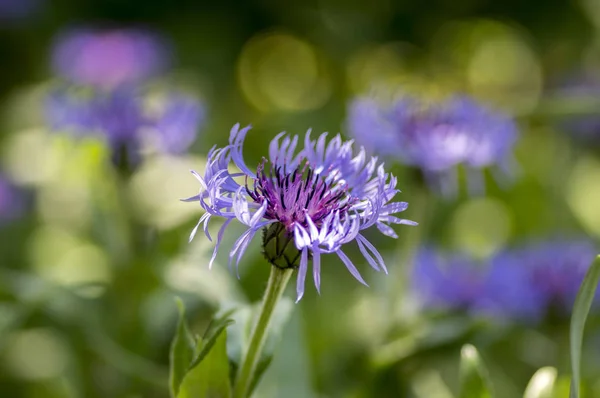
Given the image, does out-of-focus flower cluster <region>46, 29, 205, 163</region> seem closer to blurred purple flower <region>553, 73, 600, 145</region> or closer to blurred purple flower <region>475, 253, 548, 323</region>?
blurred purple flower <region>475, 253, 548, 323</region>

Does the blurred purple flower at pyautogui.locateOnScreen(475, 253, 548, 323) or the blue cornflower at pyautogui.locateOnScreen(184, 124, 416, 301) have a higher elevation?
the blue cornflower at pyautogui.locateOnScreen(184, 124, 416, 301)

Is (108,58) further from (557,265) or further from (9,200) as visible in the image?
(557,265)

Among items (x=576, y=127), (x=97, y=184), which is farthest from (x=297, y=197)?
(x=576, y=127)

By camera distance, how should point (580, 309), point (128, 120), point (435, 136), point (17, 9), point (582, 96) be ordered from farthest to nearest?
point (17, 9)
point (582, 96)
point (128, 120)
point (435, 136)
point (580, 309)

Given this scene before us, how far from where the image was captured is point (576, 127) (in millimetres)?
1482

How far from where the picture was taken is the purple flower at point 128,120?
0.90m

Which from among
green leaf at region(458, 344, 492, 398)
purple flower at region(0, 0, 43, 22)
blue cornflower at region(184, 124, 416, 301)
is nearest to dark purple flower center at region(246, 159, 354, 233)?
blue cornflower at region(184, 124, 416, 301)

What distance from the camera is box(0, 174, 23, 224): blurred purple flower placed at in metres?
1.31

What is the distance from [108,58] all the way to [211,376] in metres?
1.10

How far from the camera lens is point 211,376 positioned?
18.9 inches

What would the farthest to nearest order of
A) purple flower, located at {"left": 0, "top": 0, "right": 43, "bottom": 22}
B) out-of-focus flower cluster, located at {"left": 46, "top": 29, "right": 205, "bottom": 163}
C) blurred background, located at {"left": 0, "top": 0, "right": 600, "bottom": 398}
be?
purple flower, located at {"left": 0, "top": 0, "right": 43, "bottom": 22} → out-of-focus flower cluster, located at {"left": 46, "top": 29, "right": 205, "bottom": 163} → blurred background, located at {"left": 0, "top": 0, "right": 600, "bottom": 398}

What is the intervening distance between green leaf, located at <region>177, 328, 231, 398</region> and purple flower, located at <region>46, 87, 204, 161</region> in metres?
0.46

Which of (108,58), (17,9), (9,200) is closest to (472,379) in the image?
(9,200)

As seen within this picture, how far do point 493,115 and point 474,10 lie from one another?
116 centimetres
